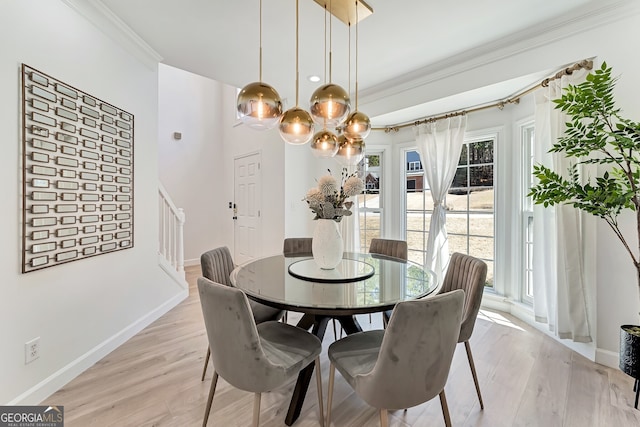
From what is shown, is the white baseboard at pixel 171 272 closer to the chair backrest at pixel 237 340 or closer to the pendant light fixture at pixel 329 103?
the chair backrest at pixel 237 340

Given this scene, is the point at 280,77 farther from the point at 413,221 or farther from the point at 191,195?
the point at 191,195

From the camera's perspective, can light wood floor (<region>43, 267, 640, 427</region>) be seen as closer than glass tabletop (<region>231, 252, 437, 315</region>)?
No

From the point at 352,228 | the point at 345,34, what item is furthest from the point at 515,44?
the point at 352,228

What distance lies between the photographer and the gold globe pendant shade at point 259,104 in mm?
1653

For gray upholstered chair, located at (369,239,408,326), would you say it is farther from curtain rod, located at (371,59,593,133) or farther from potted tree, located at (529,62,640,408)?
curtain rod, located at (371,59,593,133)

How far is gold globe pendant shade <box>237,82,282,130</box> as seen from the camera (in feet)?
5.42

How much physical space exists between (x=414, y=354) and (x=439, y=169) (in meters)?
2.79

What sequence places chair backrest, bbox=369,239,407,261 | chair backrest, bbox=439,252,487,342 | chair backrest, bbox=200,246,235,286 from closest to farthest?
1. chair backrest, bbox=439,252,487,342
2. chair backrest, bbox=200,246,235,286
3. chair backrest, bbox=369,239,407,261

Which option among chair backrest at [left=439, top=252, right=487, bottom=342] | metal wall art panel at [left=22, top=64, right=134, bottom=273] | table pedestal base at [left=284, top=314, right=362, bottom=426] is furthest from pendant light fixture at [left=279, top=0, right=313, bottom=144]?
metal wall art panel at [left=22, top=64, right=134, bottom=273]

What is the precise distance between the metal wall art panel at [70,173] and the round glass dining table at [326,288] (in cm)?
115

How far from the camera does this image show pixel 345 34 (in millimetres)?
2463

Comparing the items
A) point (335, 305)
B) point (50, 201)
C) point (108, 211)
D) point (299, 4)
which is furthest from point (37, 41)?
point (335, 305)

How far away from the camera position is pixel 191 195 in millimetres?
5500

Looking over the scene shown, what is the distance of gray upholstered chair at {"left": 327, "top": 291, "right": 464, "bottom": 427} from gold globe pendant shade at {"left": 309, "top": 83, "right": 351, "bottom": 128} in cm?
119
